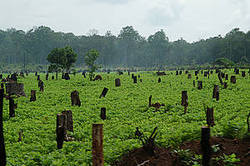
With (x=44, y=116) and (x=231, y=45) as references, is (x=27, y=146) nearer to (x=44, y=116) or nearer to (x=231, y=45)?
(x=44, y=116)

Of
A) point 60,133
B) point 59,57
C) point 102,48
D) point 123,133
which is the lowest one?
point 123,133

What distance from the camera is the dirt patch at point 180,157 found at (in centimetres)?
544

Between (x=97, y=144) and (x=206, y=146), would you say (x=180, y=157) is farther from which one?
(x=97, y=144)

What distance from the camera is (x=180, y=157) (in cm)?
558

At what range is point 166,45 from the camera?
10569 centimetres

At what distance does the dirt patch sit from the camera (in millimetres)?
5441

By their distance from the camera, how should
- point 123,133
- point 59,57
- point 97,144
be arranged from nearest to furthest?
1. point 97,144
2. point 123,133
3. point 59,57

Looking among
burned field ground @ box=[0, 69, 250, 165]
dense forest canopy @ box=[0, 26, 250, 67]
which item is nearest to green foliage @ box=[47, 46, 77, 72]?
burned field ground @ box=[0, 69, 250, 165]

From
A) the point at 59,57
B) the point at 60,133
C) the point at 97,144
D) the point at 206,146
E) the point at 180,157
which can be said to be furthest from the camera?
the point at 59,57

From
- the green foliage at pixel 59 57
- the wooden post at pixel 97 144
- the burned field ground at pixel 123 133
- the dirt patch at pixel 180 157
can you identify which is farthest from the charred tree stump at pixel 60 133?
the green foliage at pixel 59 57

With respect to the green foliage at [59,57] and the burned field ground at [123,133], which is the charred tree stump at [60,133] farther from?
the green foliage at [59,57]

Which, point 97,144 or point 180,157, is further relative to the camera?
point 180,157

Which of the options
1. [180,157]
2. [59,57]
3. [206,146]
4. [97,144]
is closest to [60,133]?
[97,144]

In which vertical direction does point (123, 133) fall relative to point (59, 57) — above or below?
below
